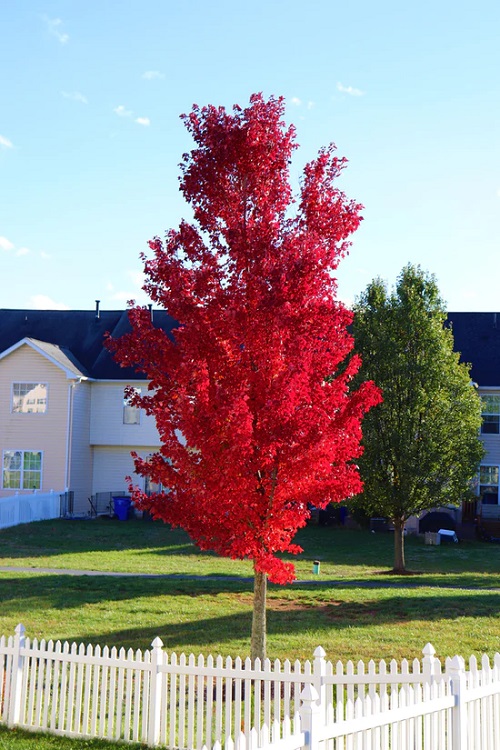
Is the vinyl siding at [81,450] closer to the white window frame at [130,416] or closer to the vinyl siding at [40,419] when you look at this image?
the vinyl siding at [40,419]

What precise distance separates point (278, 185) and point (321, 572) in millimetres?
13957

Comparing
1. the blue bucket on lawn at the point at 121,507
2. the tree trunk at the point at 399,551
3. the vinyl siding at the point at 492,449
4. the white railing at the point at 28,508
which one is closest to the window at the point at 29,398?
the white railing at the point at 28,508

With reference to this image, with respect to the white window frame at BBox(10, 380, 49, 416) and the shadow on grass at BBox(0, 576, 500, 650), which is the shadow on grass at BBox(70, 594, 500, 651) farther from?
the white window frame at BBox(10, 380, 49, 416)

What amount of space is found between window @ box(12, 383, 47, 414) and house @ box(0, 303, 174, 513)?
0.14ft

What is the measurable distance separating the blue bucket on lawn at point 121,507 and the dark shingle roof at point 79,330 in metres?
5.36

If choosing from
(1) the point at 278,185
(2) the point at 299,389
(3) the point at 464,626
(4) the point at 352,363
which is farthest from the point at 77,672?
(3) the point at 464,626

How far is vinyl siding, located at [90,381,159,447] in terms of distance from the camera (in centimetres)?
3734

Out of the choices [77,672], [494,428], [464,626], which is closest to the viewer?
[77,672]

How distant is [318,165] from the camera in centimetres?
1191

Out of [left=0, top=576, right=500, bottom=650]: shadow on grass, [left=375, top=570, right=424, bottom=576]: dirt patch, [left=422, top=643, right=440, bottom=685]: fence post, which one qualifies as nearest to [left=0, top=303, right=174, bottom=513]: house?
[left=375, top=570, right=424, bottom=576]: dirt patch

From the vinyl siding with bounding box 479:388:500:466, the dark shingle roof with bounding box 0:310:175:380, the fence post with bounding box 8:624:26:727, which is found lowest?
the fence post with bounding box 8:624:26:727

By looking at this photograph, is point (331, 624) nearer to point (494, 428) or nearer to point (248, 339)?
point (248, 339)

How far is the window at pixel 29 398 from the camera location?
36.6 m

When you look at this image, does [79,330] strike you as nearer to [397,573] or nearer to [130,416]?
[130,416]
